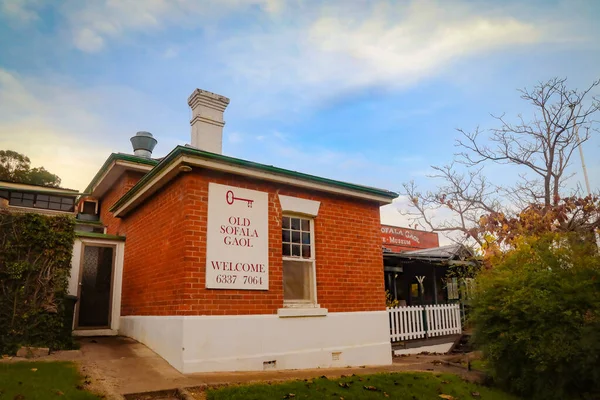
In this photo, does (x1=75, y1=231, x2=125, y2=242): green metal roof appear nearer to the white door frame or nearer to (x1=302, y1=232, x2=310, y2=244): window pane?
the white door frame

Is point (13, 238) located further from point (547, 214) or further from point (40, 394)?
point (547, 214)

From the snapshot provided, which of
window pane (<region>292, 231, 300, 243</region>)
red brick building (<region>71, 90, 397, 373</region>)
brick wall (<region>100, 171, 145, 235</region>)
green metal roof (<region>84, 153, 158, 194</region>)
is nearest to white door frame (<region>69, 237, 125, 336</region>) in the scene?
red brick building (<region>71, 90, 397, 373</region>)

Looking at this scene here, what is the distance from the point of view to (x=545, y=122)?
1647cm

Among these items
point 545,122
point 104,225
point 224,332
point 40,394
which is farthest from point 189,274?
point 545,122

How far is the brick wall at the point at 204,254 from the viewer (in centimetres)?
711

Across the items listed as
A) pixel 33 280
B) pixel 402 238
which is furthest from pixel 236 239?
pixel 402 238

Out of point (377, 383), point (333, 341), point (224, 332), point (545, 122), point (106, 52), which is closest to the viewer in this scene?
point (377, 383)

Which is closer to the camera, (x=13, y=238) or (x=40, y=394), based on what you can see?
(x=40, y=394)

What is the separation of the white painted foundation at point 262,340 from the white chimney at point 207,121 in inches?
150

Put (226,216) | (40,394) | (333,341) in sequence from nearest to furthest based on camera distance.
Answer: (40,394) < (226,216) < (333,341)

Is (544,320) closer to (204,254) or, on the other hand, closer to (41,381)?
(204,254)

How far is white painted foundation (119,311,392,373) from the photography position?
22.4 feet

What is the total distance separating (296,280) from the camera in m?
8.55

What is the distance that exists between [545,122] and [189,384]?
16.1 m
